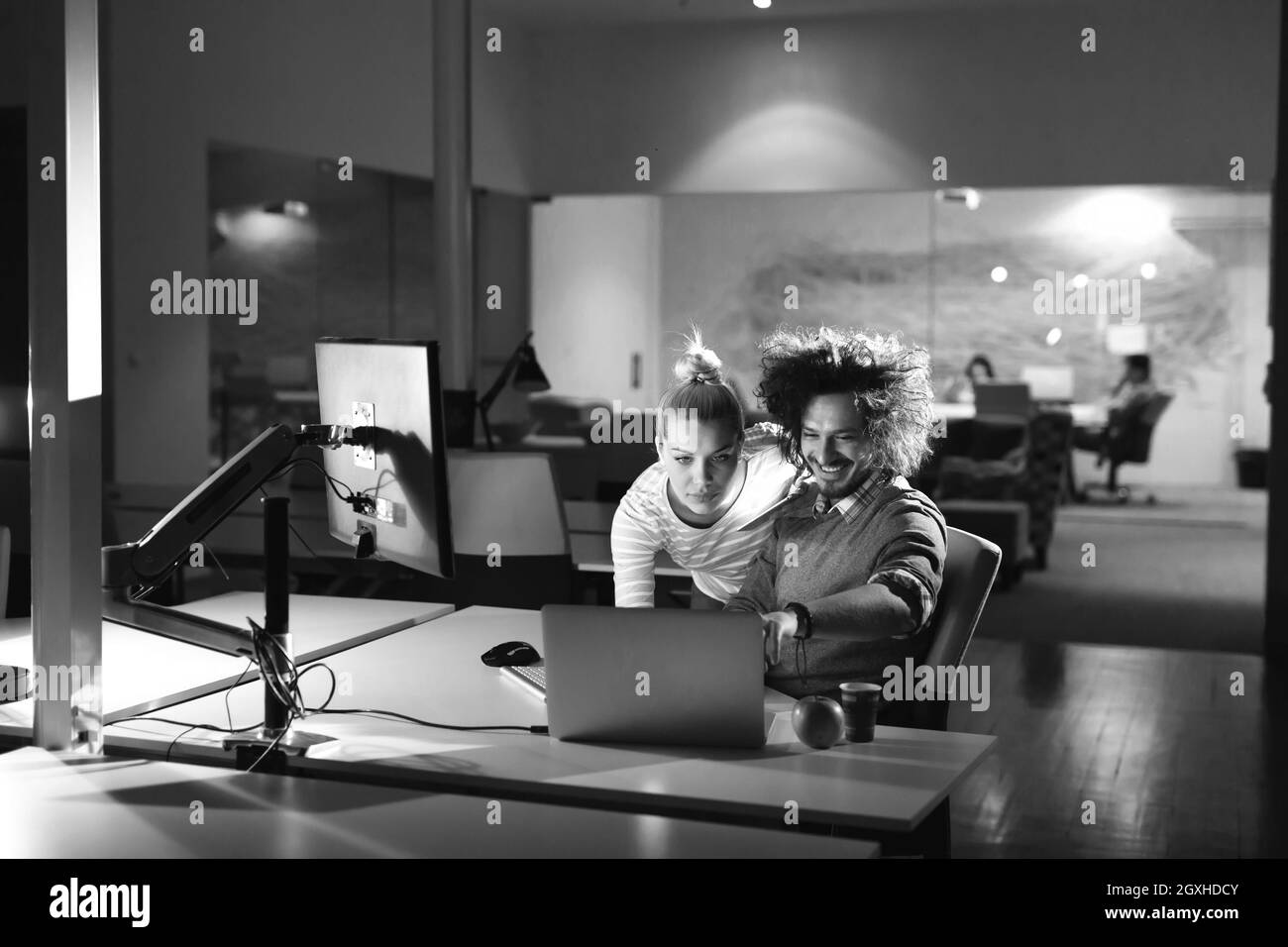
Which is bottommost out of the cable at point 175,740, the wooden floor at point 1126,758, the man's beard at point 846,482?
the wooden floor at point 1126,758

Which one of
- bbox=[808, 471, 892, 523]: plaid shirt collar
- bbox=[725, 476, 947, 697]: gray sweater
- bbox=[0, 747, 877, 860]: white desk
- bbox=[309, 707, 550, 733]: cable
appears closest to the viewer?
bbox=[0, 747, 877, 860]: white desk

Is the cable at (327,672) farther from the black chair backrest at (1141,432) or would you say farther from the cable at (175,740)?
the black chair backrest at (1141,432)

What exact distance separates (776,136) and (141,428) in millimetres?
3392

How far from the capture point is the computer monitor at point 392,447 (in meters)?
2.26

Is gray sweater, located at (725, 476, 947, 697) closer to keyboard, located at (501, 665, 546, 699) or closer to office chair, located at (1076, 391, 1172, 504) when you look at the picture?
keyboard, located at (501, 665, 546, 699)

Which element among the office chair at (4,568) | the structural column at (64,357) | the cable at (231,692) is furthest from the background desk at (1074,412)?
the structural column at (64,357)

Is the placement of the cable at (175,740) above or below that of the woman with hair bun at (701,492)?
below

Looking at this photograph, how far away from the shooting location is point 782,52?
22.2 feet

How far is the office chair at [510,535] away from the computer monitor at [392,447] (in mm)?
1391

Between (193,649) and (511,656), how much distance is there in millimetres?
734

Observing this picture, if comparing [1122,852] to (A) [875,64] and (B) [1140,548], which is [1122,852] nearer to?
(B) [1140,548]

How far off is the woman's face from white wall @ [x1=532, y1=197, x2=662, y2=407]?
3923mm

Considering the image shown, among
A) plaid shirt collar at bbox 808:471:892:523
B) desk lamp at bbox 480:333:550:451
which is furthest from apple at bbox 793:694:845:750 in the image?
desk lamp at bbox 480:333:550:451

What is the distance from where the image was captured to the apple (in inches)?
83.7
